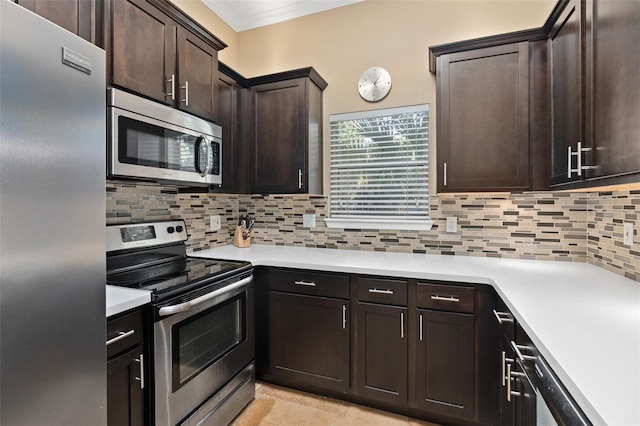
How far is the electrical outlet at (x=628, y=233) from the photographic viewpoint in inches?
61.8

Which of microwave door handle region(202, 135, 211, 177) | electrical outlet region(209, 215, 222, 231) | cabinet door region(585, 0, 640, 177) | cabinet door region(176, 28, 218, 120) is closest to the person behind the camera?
cabinet door region(585, 0, 640, 177)

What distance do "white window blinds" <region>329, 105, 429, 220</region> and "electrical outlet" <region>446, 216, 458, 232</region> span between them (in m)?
0.17

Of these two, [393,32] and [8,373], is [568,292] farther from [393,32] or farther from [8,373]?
[393,32]

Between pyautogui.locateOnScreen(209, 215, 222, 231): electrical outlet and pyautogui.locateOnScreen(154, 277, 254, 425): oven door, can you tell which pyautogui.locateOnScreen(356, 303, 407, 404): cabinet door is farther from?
pyautogui.locateOnScreen(209, 215, 222, 231): electrical outlet

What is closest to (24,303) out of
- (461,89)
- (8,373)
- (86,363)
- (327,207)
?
(8,373)

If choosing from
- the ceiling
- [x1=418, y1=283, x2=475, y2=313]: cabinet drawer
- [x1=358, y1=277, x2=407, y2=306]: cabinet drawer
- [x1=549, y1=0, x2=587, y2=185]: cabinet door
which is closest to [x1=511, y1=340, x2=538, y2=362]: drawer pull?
[x1=418, y1=283, x2=475, y2=313]: cabinet drawer

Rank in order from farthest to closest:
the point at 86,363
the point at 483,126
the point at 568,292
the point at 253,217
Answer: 1. the point at 253,217
2. the point at 483,126
3. the point at 568,292
4. the point at 86,363

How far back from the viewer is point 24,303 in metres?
0.81

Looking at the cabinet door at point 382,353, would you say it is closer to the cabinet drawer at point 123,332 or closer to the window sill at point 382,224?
the window sill at point 382,224

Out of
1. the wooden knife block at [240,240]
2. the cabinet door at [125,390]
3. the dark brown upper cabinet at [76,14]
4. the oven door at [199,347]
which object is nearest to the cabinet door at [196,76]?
the dark brown upper cabinet at [76,14]

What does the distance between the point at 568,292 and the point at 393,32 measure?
2121 millimetres

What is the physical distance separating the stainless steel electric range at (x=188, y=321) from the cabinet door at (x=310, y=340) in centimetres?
18

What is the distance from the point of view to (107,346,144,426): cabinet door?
1.23 metres

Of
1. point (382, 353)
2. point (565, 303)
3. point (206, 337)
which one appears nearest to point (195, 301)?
point (206, 337)
